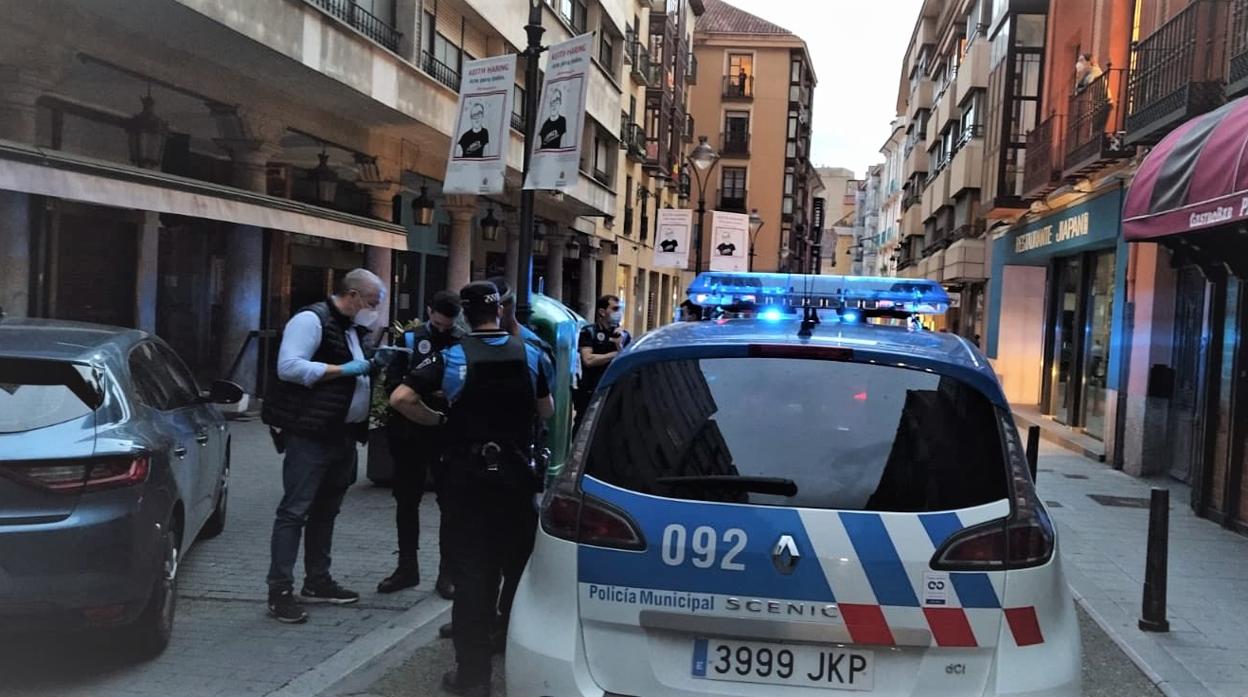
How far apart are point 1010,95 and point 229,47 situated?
16805 millimetres

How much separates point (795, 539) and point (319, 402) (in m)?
3.15

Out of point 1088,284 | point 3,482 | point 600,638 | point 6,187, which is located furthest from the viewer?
point 1088,284

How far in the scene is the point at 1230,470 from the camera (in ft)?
31.1

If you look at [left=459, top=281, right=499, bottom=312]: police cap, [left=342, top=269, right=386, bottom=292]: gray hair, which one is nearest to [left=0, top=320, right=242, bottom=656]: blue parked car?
[left=342, top=269, right=386, bottom=292]: gray hair

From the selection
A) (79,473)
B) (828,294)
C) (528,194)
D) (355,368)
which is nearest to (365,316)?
(355,368)

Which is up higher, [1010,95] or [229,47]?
[1010,95]

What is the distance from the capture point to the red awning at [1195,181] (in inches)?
281

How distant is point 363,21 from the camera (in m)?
14.8

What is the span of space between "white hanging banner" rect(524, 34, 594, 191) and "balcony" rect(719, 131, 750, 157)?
57.2 m

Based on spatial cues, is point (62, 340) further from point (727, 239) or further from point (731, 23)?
point (731, 23)

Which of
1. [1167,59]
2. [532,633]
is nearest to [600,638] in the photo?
[532,633]

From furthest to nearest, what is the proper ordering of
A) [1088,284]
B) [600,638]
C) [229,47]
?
[1088,284] → [229,47] → [600,638]

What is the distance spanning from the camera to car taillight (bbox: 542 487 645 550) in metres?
3.07

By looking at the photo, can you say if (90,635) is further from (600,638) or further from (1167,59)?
(1167,59)
